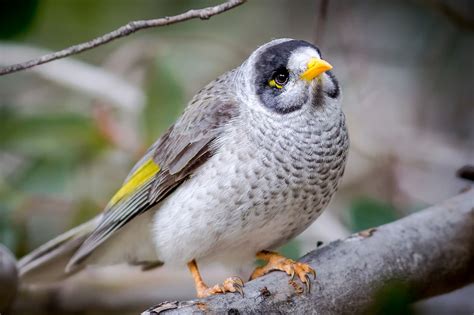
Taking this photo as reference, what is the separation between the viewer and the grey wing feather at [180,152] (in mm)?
2770

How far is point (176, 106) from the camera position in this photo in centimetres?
378

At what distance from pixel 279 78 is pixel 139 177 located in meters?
0.69

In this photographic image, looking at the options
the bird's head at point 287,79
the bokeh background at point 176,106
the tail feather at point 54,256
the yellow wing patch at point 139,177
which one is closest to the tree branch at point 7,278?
the tail feather at point 54,256

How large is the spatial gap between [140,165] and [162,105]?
2.28 feet

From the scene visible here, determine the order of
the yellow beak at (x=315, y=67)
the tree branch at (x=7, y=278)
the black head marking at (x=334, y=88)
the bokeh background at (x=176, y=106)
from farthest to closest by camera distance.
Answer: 1. the bokeh background at (x=176, y=106)
2. the tree branch at (x=7, y=278)
3. the black head marking at (x=334, y=88)
4. the yellow beak at (x=315, y=67)

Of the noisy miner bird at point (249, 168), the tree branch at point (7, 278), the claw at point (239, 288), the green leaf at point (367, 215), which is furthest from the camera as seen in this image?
the green leaf at point (367, 215)

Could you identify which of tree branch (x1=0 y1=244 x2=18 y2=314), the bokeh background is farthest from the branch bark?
tree branch (x1=0 y1=244 x2=18 y2=314)

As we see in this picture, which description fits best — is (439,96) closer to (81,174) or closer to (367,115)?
(367,115)

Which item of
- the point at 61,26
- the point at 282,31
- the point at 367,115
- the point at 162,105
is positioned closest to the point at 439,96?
the point at 367,115

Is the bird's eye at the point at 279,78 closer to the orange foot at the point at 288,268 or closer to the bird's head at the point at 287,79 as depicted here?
the bird's head at the point at 287,79

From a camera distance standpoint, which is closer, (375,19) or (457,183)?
(457,183)

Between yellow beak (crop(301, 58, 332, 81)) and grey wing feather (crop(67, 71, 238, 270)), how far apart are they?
0.34m

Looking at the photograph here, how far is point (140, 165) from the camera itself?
10.2 ft

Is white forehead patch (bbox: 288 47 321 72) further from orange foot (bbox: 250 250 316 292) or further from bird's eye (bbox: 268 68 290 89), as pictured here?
orange foot (bbox: 250 250 316 292)
